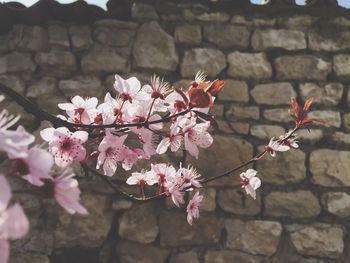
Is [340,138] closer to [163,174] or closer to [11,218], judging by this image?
[163,174]

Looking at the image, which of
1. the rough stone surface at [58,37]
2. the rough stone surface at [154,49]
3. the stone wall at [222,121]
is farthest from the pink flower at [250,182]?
the rough stone surface at [58,37]

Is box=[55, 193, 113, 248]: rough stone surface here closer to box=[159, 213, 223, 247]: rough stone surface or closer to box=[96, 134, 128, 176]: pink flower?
box=[159, 213, 223, 247]: rough stone surface

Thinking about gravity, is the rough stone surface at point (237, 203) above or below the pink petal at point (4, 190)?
above

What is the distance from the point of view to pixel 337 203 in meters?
2.39

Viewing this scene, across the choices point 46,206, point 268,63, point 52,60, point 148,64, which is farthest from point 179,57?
point 46,206

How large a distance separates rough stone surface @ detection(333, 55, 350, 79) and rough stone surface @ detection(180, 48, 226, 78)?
691 mm

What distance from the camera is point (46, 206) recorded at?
228cm

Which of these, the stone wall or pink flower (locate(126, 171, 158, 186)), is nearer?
pink flower (locate(126, 171, 158, 186))

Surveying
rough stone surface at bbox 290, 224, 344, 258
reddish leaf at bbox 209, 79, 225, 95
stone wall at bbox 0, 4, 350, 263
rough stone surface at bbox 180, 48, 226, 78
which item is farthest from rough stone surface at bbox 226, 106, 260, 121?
reddish leaf at bbox 209, 79, 225, 95

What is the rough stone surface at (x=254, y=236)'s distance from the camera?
7.58 ft

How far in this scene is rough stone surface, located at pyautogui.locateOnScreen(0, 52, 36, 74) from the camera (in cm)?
249

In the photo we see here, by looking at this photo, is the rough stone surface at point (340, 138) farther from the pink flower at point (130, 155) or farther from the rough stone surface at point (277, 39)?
the pink flower at point (130, 155)

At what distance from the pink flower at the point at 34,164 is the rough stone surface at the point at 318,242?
6.56 ft

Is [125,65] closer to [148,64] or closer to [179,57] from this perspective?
[148,64]
